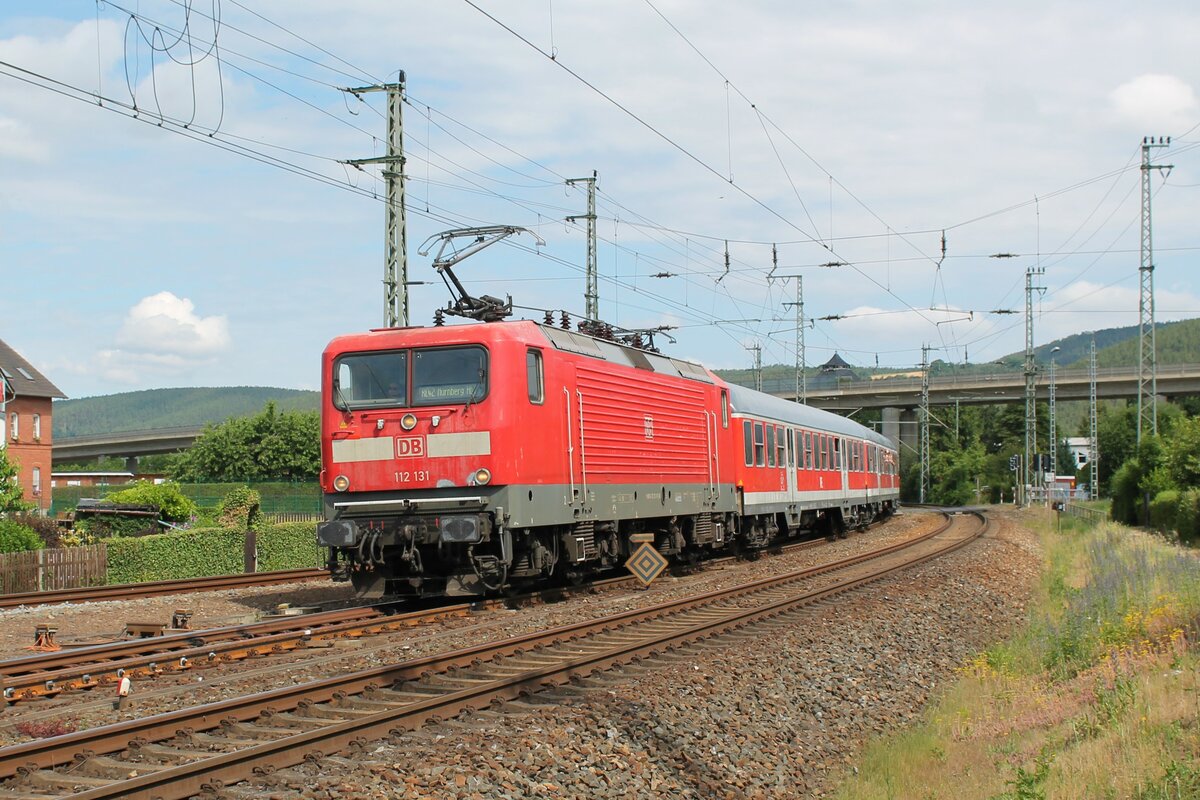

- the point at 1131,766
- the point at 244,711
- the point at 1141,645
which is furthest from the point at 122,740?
the point at 1141,645

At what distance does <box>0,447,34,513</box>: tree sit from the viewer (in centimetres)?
2994

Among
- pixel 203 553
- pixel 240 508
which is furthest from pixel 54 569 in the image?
pixel 240 508

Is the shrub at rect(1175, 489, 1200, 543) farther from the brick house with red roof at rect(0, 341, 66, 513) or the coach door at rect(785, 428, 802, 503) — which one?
the brick house with red roof at rect(0, 341, 66, 513)

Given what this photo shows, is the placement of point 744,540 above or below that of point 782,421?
below

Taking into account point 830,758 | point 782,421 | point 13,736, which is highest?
point 782,421

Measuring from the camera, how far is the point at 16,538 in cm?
2288

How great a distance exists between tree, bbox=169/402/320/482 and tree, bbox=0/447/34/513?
4844cm

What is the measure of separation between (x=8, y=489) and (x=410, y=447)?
21.1 m

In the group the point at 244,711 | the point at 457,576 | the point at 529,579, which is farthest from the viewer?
the point at 529,579

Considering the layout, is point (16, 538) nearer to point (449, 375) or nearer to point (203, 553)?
point (203, 553)

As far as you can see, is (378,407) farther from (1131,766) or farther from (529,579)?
(1131,766)

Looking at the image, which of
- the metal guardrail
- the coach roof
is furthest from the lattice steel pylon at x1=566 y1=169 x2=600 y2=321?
the metal guardrail

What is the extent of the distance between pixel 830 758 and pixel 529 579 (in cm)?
772

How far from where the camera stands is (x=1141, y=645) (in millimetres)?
12695
